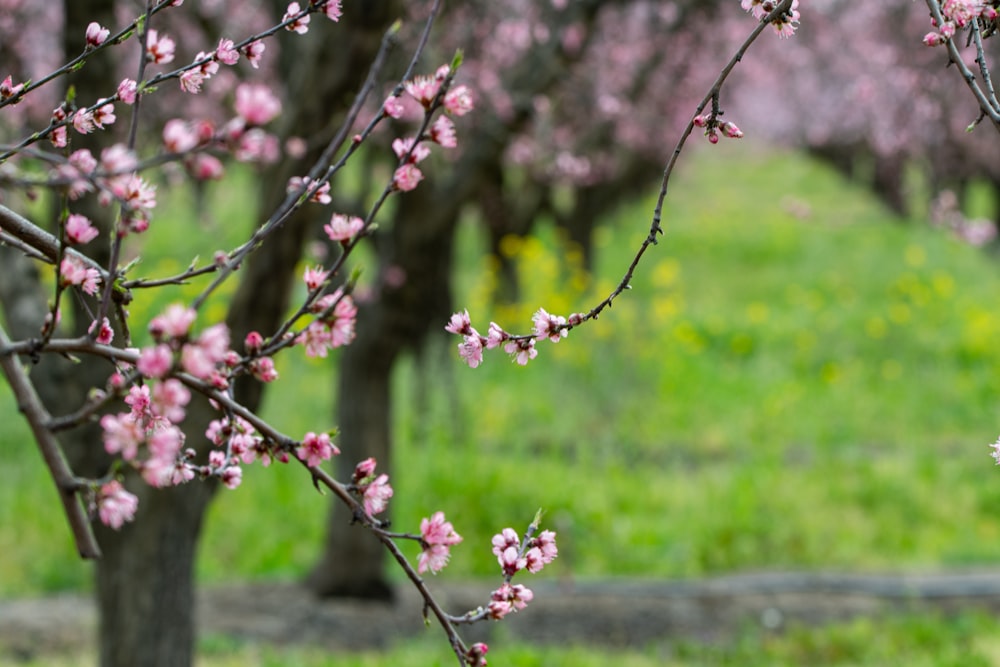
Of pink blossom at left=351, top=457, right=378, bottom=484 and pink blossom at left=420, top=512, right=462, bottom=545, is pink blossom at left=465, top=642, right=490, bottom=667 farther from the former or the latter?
pink blossom at left=351, top=457, right=378, bottom=484

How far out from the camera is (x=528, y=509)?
9.45m

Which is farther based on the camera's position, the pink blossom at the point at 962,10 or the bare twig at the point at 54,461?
the pink blossom at the point at 962,10

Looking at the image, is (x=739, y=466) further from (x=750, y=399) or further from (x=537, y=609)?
(x=537, y=609)

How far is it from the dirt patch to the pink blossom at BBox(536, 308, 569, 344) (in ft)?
17.0

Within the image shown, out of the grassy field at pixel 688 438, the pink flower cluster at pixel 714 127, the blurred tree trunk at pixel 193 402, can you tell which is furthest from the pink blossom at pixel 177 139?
the grassy field at pixel 688 438

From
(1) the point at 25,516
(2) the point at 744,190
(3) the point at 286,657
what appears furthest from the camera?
(2) the point at 744,190

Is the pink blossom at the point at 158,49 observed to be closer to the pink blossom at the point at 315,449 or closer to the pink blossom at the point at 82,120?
the pink blossom at the point at 82,120

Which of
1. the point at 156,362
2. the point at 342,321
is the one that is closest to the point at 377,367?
the point at 342,321

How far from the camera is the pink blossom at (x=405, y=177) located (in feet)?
5.95

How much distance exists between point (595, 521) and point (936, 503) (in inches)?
124

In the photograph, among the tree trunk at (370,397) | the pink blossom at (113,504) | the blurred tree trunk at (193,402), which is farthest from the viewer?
the tree trunk at (370,397)

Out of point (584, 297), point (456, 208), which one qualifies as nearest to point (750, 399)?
point (584, 297)

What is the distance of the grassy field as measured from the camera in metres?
8.86

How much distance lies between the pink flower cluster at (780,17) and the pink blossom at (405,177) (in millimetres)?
704
